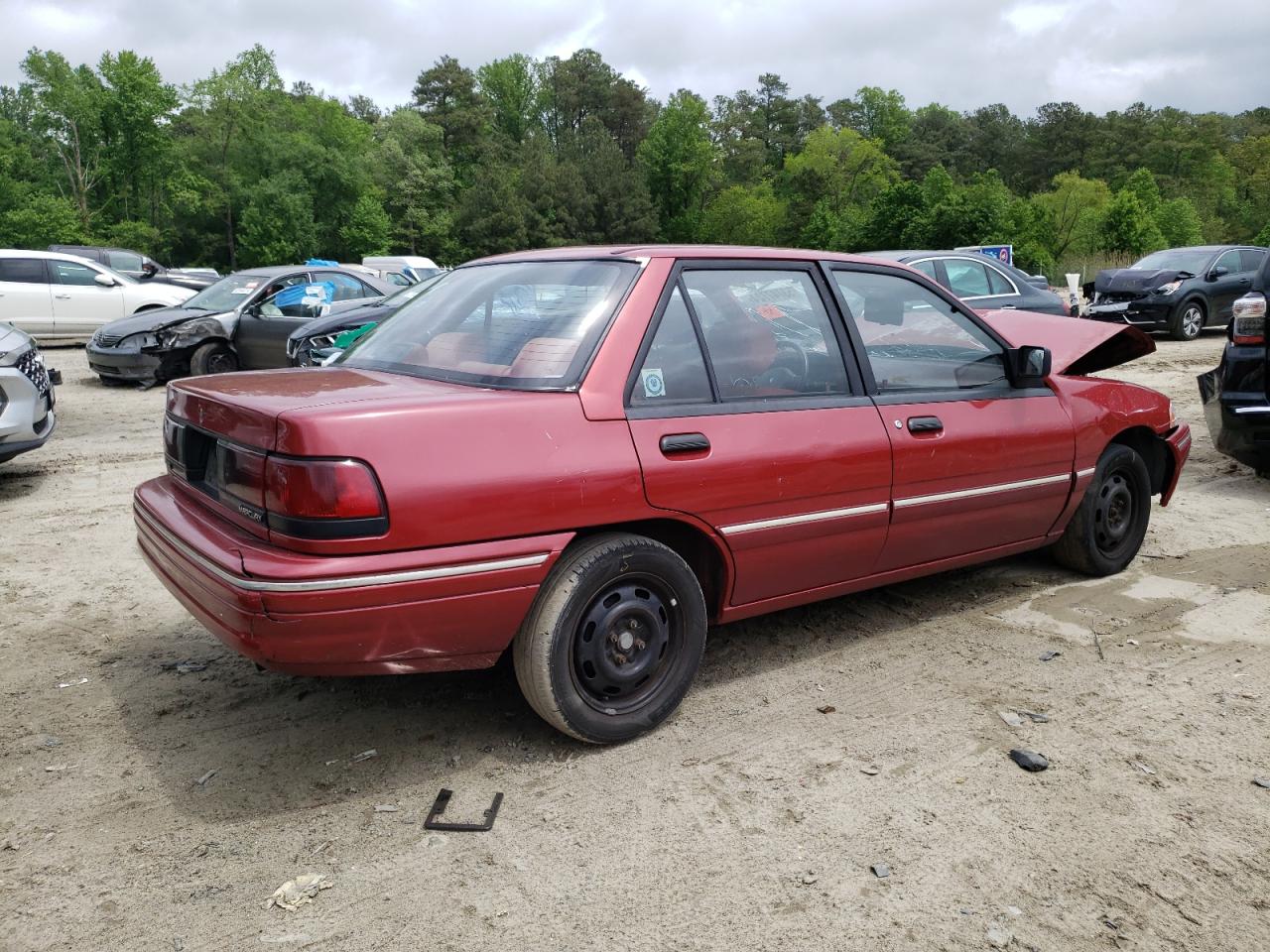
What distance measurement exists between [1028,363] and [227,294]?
11498 millimetres

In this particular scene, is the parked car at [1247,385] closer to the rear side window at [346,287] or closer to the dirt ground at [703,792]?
the dirt ground at [703,792]

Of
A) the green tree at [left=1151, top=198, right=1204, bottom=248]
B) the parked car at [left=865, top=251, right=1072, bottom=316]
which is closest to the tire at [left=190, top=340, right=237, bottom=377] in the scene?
the parked car at [left=865, top=251, right=1072, bottom=316]

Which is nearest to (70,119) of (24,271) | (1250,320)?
(24,271)

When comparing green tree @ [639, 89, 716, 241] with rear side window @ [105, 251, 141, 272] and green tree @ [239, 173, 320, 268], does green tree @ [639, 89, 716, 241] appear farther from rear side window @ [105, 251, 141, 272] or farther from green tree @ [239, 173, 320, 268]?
rear side window @ [105, 251, 141, 272]

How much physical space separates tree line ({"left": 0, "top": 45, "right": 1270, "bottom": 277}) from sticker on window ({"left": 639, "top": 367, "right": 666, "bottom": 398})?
3616 cm

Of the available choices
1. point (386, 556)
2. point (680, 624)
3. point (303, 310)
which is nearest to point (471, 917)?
point (386, 556)

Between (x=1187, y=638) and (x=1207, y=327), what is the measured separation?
15765mm

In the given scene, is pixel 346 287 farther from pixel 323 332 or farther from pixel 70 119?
pixel 70 119

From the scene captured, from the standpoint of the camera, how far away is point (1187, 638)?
4.25m

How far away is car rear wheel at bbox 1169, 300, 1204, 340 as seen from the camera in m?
16.6

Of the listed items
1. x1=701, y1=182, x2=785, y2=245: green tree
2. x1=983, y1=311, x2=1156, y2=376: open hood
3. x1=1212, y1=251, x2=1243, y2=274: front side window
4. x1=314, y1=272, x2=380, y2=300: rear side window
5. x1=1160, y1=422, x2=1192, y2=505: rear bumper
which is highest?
x1=701, y1=182, x2=785, y2=245: green tree

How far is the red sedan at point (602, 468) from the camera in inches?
111

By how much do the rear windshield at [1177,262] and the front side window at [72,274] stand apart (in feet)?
58.0

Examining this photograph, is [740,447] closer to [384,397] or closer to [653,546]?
[653,546]
